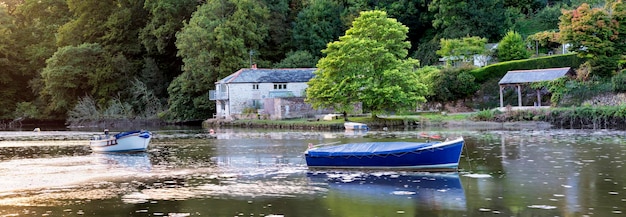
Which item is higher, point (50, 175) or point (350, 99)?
Answer: point (350, 99)

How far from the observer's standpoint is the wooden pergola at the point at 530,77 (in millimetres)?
57531

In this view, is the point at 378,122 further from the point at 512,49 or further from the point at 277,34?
the point at 277,34

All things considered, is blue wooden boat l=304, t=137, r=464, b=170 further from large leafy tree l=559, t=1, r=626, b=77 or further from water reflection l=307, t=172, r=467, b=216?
large leafy tree l=559, t=1, r=626, b=77

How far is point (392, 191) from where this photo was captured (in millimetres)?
21391

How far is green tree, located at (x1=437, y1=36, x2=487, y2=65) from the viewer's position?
7425 cm

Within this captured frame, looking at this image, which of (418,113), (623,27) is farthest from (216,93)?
(623,27)

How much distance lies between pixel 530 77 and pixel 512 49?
13949 mm

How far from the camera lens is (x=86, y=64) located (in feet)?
287

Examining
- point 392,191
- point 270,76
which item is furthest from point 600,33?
point 392,191

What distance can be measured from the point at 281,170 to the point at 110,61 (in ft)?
217

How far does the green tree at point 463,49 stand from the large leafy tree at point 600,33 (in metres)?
18.9

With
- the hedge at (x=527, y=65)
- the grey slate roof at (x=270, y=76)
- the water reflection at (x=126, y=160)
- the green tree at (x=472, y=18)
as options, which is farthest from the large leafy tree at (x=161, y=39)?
the water reflection at (x=126, y=160)

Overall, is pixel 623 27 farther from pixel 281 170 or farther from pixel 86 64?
pixel 86 64

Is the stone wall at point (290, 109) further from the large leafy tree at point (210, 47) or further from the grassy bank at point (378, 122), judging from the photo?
the large leafy tree at point (210, 47)
